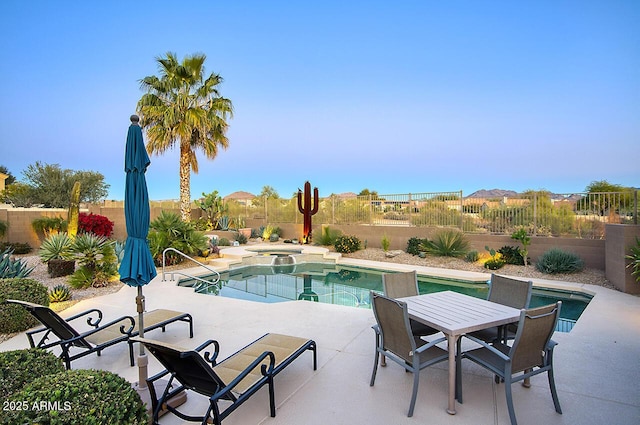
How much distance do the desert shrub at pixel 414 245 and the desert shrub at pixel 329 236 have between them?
114 inches

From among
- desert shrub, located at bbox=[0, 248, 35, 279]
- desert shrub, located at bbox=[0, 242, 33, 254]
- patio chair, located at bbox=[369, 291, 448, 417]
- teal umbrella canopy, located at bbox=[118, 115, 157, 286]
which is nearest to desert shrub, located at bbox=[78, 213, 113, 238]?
desert shrub, located at bbox=[0, 242, 33, 254]

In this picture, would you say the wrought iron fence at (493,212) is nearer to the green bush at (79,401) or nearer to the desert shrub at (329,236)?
the desert shrub at (329,236)

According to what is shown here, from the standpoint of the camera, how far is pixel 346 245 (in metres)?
12.5

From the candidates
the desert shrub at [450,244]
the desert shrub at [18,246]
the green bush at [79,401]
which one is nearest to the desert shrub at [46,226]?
the desert shrub at [18,246]

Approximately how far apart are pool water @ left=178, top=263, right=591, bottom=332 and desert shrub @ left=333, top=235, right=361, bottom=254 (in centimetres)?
175

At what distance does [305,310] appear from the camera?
5504mm

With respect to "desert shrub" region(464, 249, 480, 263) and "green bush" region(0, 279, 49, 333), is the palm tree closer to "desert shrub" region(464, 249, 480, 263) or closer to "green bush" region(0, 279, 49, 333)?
"green bush" region(0, 279, 49, 333)

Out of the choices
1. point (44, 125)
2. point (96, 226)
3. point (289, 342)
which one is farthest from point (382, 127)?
point (44, 125)

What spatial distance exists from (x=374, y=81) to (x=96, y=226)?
43.5 ft

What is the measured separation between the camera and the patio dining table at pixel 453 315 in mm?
2701

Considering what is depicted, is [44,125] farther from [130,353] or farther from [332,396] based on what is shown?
[332,396]

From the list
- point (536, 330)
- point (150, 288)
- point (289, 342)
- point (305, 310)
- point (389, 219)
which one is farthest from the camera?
point (389, 219)

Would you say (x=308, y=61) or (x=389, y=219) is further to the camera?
(x=308, y=61)

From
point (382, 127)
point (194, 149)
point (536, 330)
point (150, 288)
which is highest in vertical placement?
point (382, 127)
